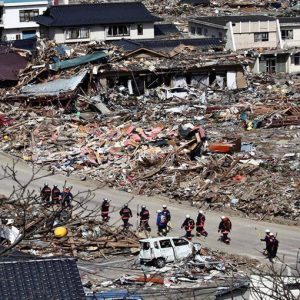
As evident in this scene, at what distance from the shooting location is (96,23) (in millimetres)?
49656

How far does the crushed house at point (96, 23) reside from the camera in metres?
49.4

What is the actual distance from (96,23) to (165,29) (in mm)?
6436

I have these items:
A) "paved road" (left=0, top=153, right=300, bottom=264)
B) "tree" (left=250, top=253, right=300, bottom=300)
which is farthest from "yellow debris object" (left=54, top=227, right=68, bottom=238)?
"tree" (left=250, top=253, right=300, bottom=300)

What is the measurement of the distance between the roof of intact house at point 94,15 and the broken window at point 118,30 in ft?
1.11

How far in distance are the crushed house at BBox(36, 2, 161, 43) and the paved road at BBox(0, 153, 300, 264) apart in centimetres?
2140

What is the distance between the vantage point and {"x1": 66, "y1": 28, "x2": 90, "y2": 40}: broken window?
162 ft

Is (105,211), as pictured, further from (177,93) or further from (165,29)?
(165,29)

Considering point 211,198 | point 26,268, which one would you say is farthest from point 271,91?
point 26,268

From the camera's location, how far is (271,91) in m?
41.1

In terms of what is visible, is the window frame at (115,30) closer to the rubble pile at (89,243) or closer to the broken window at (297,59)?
the broken window at (297,59)

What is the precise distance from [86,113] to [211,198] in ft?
42.3

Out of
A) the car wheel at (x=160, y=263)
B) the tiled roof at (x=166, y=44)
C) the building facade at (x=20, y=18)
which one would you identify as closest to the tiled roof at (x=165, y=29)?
the tiled roof at (x=166, y=44)

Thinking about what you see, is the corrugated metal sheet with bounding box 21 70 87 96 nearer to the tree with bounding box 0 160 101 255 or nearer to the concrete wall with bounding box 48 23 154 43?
the concrete wall with bounding box 48 23 154 43

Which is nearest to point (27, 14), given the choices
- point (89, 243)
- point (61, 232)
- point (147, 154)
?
point (147, 154)
